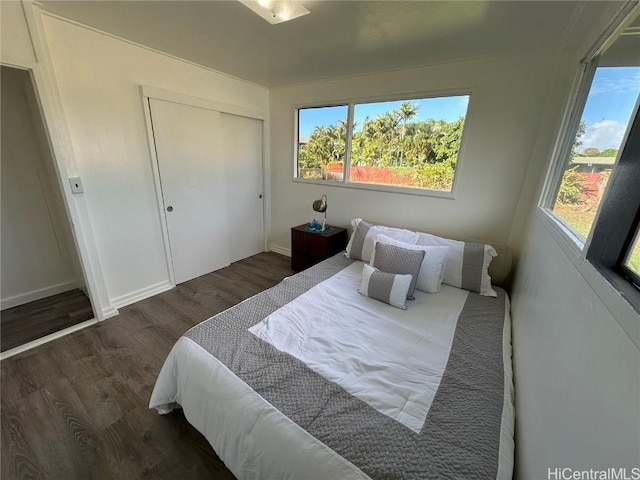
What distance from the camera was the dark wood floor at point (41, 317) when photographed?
6.63 ft

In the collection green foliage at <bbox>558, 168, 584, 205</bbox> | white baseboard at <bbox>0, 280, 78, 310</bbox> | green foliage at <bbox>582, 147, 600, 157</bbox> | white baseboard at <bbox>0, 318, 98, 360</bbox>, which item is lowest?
white baseboard at <bbox>0, 318, 98, 360</bbox>

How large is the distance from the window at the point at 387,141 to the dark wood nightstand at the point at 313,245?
70cm

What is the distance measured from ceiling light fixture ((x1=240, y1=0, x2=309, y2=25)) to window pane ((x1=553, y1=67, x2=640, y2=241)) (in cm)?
160

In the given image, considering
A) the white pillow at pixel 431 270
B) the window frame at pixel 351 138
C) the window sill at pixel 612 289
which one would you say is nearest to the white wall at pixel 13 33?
the window frame at pixel 351 138

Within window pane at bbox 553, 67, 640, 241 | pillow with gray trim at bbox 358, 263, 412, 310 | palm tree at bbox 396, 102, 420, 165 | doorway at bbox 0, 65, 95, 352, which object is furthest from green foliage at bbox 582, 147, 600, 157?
doorway at bbox 0, 65, 95, 352

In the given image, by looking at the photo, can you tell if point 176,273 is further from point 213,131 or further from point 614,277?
point 614,277

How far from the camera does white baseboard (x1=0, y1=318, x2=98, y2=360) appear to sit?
5.95ft

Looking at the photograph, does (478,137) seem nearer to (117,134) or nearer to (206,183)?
(206,183)

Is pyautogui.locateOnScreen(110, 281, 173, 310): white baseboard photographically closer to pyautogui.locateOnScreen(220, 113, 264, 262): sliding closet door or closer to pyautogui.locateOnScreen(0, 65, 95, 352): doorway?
pyautogui.locateOnScreen(0, 65, 95, 352): doorway

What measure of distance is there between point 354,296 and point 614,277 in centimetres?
129

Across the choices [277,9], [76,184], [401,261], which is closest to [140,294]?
[76,184]

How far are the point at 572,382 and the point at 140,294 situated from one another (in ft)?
10.4

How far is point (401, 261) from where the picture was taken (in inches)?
73.4

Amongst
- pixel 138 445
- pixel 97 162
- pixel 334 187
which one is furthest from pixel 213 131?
pixel 138 445
